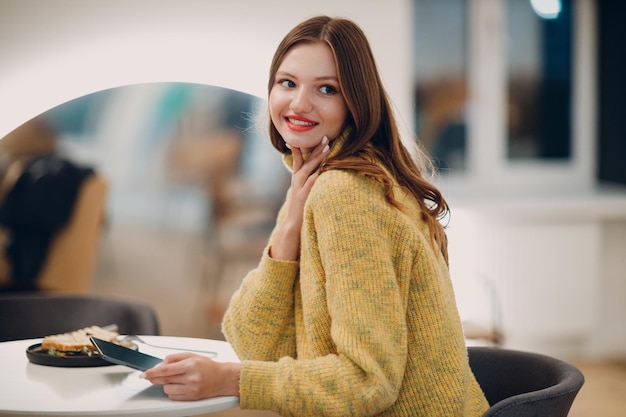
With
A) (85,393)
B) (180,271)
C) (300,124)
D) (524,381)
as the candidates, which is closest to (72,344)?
(85,393)

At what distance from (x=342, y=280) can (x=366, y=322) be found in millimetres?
81

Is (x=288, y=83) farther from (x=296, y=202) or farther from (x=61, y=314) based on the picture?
(x=61, y=314)

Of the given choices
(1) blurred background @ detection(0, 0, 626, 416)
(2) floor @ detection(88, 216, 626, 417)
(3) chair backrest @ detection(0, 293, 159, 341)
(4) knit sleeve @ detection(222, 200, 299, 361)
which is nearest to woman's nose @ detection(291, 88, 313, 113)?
(4) knit sleeve @ detection(222, 200, 299, 361)

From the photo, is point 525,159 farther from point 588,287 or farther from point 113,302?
point 113,302

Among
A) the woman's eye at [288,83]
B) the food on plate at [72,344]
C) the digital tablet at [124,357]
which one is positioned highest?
the woman's eye at [288,83]

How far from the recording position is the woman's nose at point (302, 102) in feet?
5.46

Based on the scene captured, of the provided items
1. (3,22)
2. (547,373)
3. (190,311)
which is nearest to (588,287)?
(190,311)

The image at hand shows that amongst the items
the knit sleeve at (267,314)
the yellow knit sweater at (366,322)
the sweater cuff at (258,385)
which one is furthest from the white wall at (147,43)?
the sweater cuff at (258,385)

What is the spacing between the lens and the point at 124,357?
1.62 meters

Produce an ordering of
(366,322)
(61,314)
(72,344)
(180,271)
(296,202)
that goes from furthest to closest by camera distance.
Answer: (180,271) < (61,314) < (72,344) < (296,202) < (366,322)

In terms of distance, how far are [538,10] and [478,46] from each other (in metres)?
0.42

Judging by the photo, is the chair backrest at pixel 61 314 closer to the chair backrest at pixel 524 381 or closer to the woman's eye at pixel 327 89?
the chair backrest at pixel 524 381

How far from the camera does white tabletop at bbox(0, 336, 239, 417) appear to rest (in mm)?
1521

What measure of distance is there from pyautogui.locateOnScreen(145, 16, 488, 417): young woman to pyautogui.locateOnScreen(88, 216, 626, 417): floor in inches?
69.4
